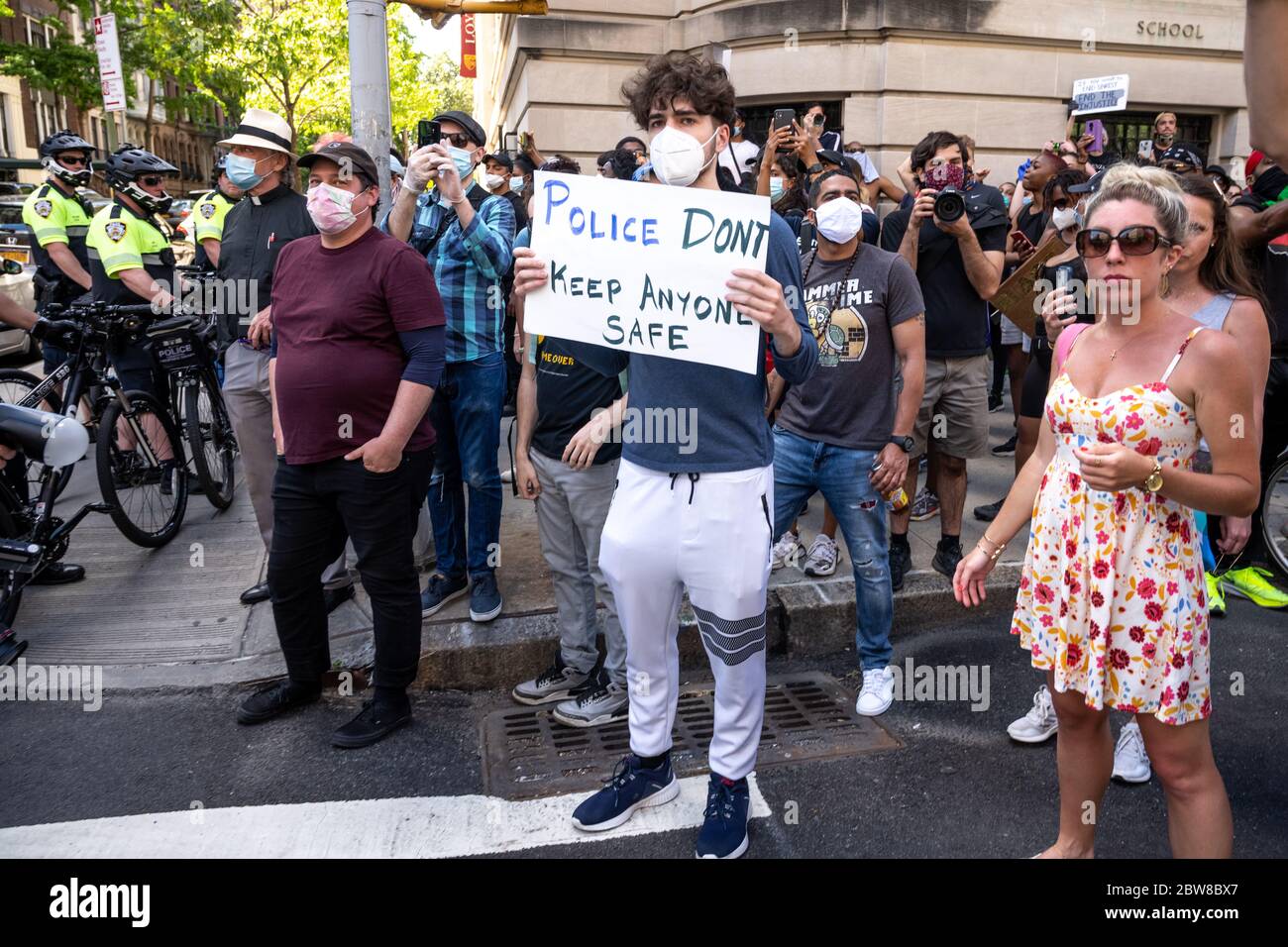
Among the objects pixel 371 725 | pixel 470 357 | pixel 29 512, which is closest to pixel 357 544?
pixel 371 725

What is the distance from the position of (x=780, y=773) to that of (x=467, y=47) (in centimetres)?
3327

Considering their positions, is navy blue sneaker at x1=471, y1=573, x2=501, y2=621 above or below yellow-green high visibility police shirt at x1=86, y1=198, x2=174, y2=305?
below

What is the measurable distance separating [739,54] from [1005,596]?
31.5 ft

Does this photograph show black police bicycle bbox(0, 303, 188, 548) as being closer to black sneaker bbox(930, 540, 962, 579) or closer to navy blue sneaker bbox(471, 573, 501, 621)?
navy blue sneaker bbox(471, 573, 501, 621)

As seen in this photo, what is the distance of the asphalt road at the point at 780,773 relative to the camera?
10.1ft

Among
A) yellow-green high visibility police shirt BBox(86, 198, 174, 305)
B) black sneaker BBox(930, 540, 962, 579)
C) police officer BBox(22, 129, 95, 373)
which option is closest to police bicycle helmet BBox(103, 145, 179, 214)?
yellow-green high visibility police shirt BBox(86, 198, 174, 305)

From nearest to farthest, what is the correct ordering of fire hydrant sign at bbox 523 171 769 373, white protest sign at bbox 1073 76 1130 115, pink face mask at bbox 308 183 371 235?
fire hydrant sign at bbox 523 171 769 373 < pink face mask at bbox 308 183 371 235 < white protest sign at bbox 1073 76 1130 115

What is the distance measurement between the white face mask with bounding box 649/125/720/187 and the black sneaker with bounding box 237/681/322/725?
263 cm

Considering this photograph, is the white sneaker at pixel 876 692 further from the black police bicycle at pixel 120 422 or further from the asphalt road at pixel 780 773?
the black police bicycle at pixel 120 422

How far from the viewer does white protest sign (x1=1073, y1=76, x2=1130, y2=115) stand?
10.6m

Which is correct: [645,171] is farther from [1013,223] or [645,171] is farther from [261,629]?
[1013,223]

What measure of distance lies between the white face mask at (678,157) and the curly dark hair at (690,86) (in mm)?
84

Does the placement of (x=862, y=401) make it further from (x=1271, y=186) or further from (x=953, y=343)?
(x=1271, y=186)
